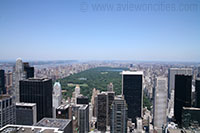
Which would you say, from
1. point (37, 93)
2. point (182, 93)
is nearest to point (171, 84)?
point (182, 93)

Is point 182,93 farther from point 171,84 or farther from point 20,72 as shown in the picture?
point 20,72

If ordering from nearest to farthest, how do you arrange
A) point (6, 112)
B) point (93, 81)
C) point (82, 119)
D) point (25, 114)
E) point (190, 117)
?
point (6, 112), point (25, 114), point (190, 117), point (82, 119), point (93, 81)

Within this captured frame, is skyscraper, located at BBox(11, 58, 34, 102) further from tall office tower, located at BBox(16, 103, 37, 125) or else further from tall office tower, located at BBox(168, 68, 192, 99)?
tall office tower, located at BBox(168, 68, 192, 99)

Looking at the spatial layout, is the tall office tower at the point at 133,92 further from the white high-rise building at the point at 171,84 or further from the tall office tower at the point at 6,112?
the tall office tower at the point at 6,112

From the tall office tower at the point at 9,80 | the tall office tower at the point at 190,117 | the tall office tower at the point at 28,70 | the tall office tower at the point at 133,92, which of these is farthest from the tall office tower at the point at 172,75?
the tall office tower at the point at 9,80

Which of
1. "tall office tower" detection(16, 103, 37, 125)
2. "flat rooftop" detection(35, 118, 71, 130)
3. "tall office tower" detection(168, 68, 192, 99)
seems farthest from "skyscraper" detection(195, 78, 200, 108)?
"tall office tower" detection(16, 103, 37, 125)

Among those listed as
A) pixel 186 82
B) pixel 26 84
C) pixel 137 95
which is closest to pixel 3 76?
pixel 26 84
